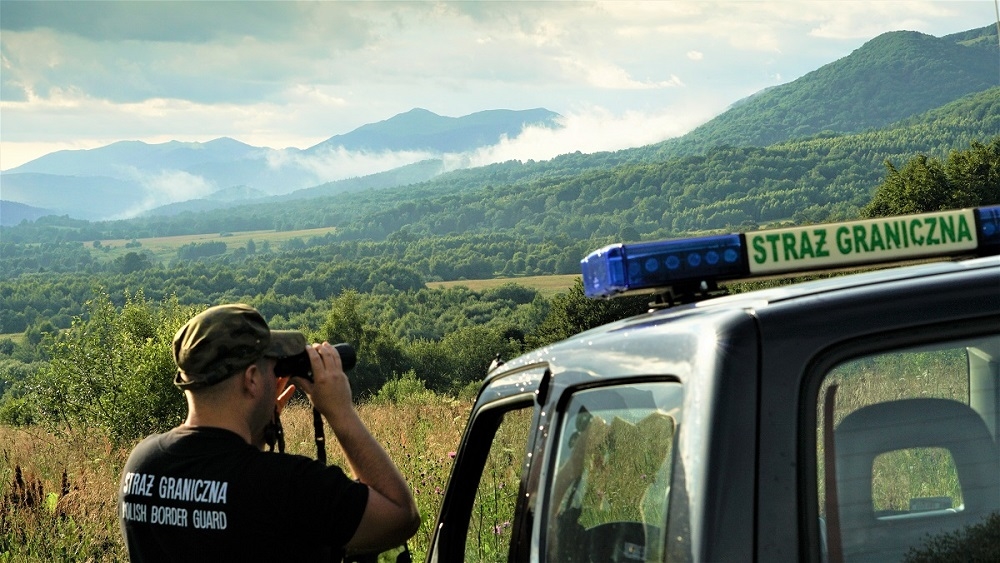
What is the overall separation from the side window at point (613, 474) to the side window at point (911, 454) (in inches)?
8.2

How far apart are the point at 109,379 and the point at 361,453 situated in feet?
57.1

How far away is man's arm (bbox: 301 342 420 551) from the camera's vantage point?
2393 millimetres

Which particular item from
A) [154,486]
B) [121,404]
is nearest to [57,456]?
[121,404]

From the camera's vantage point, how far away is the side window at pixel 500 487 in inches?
102

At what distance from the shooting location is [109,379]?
1855 cm

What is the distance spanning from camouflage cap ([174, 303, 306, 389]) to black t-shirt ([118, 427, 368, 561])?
0.43ft

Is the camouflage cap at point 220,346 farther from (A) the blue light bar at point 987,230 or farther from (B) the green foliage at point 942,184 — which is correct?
(B) the green foliage at point 942,184

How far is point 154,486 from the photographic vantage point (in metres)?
2.42

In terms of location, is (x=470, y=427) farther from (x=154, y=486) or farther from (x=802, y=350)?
(x=802, y=350)

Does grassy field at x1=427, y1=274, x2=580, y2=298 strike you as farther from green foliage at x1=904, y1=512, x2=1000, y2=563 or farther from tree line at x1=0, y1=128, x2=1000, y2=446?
green foliage at x1=904, y1=512, x2=1000, y2=563

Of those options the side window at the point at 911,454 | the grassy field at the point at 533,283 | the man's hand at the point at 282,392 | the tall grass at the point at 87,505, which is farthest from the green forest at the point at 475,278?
the side window at the point at 911,454

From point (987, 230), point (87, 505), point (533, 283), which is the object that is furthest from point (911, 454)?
point (533, 283)

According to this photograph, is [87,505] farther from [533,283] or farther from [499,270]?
[499,270]

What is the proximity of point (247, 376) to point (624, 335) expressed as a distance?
108 cm
